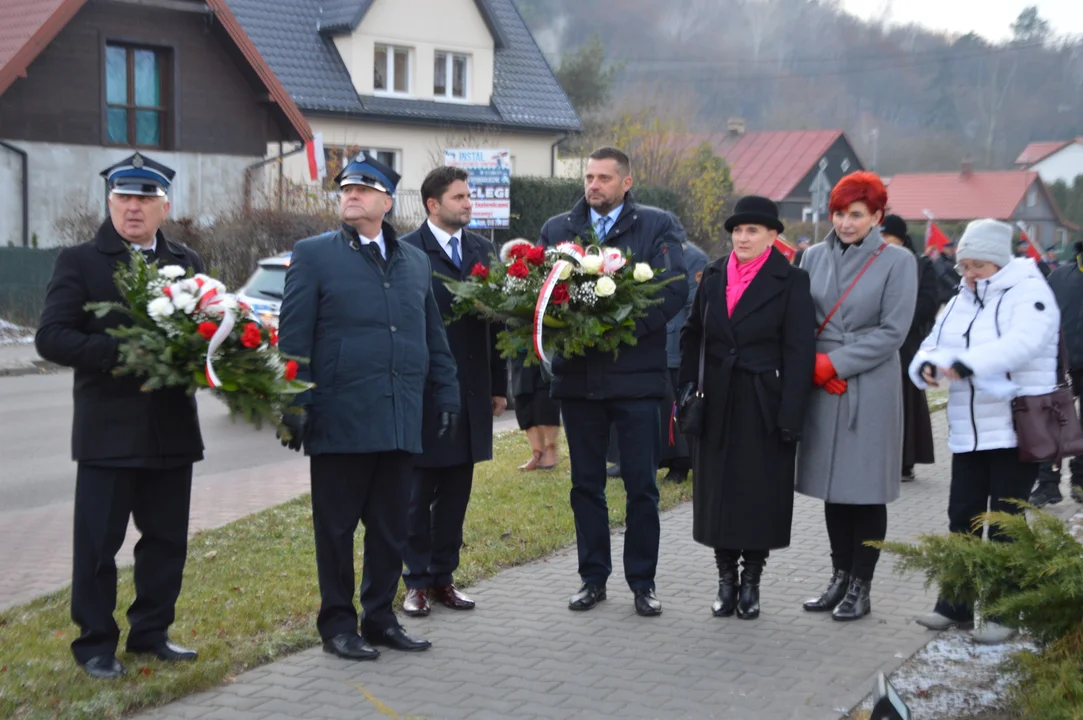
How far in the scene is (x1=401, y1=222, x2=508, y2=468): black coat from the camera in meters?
6.52

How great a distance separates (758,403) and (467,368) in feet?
4.87

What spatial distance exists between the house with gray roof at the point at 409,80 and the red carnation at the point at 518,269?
2869cm

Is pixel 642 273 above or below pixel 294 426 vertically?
above

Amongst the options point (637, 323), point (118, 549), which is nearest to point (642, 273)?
point (637, 323)

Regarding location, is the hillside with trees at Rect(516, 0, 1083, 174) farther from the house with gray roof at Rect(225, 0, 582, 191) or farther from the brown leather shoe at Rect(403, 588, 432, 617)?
the brown leather shoe at Rect(403, 588, 432, 617)

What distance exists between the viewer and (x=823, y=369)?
635 cm

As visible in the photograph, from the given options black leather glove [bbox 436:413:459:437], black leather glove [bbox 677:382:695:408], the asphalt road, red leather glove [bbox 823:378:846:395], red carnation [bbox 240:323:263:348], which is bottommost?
the asphalt road

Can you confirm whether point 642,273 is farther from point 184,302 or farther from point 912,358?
point 912,358

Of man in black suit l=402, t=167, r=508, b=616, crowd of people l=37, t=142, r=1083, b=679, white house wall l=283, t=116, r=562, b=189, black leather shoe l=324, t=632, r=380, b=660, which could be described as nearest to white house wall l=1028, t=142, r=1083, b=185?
white house wall l=283, t=116, r=562, b=189

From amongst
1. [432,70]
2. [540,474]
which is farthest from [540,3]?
[540,474]

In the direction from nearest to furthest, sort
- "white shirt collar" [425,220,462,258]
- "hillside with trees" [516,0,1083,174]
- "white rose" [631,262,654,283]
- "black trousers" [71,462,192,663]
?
"black trousers" [71,462,192,663] → "white rose" [631,262,654,283] → "white shirt collar" [425,220,462,258] → "hillside with trees" [516,0,1083,174]

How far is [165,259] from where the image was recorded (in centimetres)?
554

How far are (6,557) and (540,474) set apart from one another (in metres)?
4.05

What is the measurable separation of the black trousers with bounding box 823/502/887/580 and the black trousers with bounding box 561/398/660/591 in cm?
90
